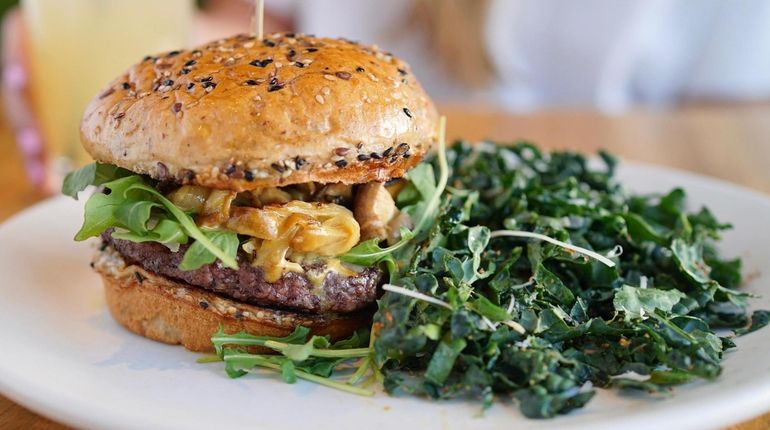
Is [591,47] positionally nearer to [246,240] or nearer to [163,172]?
[246,240]

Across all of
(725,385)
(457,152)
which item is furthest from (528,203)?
(725,385)

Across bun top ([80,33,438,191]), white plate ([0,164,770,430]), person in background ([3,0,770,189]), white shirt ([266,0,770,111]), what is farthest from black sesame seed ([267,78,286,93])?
white shirt ([266,0,770,111])

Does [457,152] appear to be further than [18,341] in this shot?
Yes

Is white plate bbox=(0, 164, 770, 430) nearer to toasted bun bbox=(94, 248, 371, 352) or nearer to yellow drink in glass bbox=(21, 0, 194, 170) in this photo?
toasted bun bbox=(94, 248, 371, 352)

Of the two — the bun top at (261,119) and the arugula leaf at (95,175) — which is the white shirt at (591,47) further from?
the arugula leaf at (95,175)

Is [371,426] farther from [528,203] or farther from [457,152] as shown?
[457,152]
